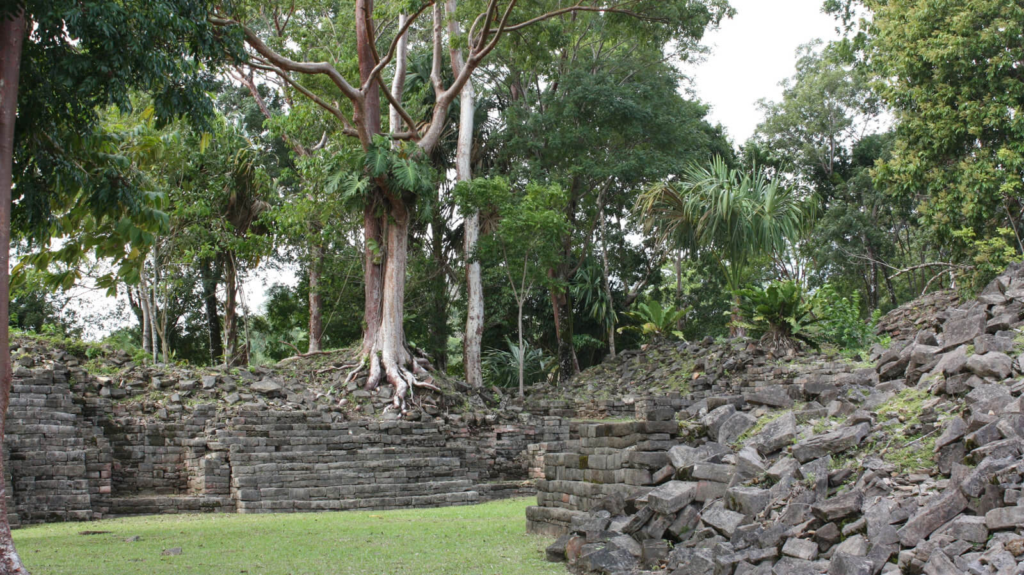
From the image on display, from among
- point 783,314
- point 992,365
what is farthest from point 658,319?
point 992,365

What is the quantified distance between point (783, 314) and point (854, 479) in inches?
413

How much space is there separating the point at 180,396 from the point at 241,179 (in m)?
7.95

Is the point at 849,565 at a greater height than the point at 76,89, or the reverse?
the point at 76,89

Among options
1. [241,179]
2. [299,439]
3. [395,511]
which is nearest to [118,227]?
[395,511]

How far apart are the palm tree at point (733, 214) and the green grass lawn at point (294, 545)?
8.81 meters

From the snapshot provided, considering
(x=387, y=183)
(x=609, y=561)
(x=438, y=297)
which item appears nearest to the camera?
(x=609, y=561)

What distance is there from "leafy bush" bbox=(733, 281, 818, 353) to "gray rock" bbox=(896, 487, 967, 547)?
10.8 meters

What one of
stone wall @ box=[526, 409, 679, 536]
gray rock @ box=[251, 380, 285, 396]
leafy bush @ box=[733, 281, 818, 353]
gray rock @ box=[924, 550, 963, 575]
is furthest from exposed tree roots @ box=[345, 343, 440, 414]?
gray rock @ box=[924, 550, 963, 575]

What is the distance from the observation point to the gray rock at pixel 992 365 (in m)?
5.61

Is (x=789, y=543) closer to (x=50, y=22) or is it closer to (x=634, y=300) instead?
(x=50, y=22)

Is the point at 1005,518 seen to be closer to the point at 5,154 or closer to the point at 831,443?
the point at 831,443

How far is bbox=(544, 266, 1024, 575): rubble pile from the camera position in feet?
13.9

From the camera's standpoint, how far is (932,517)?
14.0ft

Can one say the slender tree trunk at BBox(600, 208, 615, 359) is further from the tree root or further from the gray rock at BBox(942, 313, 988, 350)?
the gray rock at BBox(942, 313, 988, 350)
